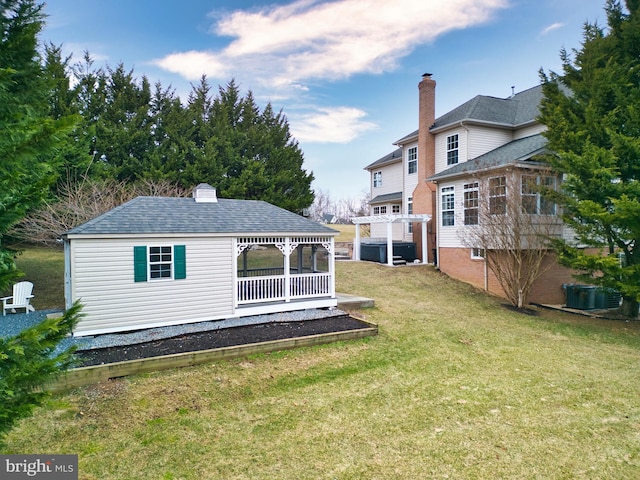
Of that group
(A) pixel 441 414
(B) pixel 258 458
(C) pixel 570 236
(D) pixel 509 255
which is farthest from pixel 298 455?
(C) pixel 570 236

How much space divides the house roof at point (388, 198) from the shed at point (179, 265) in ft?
44.2

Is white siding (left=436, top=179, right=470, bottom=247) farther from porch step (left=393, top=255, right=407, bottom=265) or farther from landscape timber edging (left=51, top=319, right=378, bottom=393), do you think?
landscape timber edging (left=51, top=319, right=378, bottom=393)

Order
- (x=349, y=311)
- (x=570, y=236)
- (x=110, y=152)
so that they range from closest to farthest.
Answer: (x=349, y=311) → (x=570, y=236) → (x=110, y=152)

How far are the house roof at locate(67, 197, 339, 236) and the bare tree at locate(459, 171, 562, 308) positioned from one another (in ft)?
21.2

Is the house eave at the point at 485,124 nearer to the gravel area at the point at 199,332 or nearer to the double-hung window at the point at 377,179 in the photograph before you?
the double-hung window at the point at 377,179

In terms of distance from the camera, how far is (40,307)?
12812 mm

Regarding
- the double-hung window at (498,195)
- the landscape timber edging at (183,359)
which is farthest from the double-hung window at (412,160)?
the landscape timber edging at (183,359)

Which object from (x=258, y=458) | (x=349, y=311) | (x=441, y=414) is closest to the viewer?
(x=258, y=458)

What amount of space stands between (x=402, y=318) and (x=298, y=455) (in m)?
7.55

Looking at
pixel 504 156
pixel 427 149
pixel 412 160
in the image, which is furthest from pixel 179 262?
pixel 412 160

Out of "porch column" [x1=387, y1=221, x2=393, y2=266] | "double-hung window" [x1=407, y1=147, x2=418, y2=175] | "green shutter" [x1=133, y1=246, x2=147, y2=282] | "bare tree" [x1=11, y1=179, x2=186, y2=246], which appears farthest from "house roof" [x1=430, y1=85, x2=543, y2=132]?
"bare tree" [x1=11, y1=179, x2=186, y2=246]

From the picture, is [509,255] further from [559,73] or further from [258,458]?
[258,458]

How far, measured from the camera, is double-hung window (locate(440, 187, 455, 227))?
58.6 feet

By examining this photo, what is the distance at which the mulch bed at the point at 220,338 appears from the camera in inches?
303
